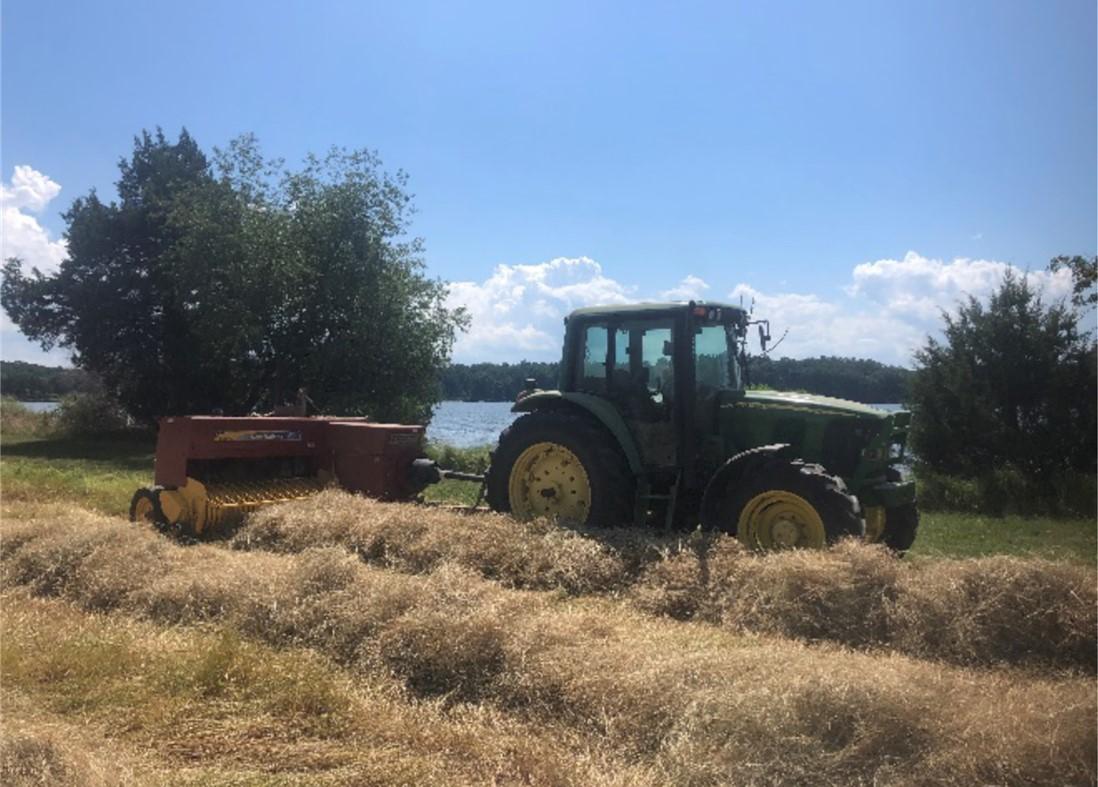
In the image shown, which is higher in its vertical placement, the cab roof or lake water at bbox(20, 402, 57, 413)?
the cab roof

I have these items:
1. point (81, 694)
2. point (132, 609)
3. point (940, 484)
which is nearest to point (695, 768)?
point (81, 694)

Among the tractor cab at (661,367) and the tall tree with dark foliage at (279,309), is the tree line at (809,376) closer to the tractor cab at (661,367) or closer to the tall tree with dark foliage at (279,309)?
the tractor cab at (661,367)

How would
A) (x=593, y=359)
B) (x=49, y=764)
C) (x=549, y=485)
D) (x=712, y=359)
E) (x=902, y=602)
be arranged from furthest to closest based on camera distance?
(x=593, y=359) < (x=549, y=485) < (x=712, y=359) < (x=902, y=602) < (x=49, y=764)

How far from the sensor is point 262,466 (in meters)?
8.71

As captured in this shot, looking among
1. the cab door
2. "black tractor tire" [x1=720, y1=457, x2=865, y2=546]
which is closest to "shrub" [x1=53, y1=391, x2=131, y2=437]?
the cab door

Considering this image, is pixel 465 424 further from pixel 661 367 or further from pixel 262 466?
pixel 661 367

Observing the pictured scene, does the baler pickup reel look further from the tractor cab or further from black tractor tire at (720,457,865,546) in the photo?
black tractor tire at (720,457,865,546)

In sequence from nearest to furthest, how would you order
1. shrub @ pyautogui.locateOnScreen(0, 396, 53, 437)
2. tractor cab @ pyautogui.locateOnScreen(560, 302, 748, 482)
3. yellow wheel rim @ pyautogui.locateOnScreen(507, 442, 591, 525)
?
tractor cab @ pyautogui.locateOnScreen(560, 302, 748, 482), yellow wheel rim @ pyautogui.locateOnScreen(507, 442, 591, 525), shrub @ pyautogui.locateOnScreen(0, 396, 53, 437)

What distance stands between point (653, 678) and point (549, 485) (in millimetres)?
3736

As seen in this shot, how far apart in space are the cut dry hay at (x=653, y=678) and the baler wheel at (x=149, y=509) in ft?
5.89

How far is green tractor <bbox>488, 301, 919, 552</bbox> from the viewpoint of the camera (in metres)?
6.30

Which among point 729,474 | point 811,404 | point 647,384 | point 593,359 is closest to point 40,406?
point 593,359

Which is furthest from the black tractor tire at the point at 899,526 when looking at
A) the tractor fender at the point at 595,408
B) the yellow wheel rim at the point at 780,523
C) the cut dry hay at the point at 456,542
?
the cut dry hay at the point at 456,542

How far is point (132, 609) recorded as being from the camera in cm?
558
